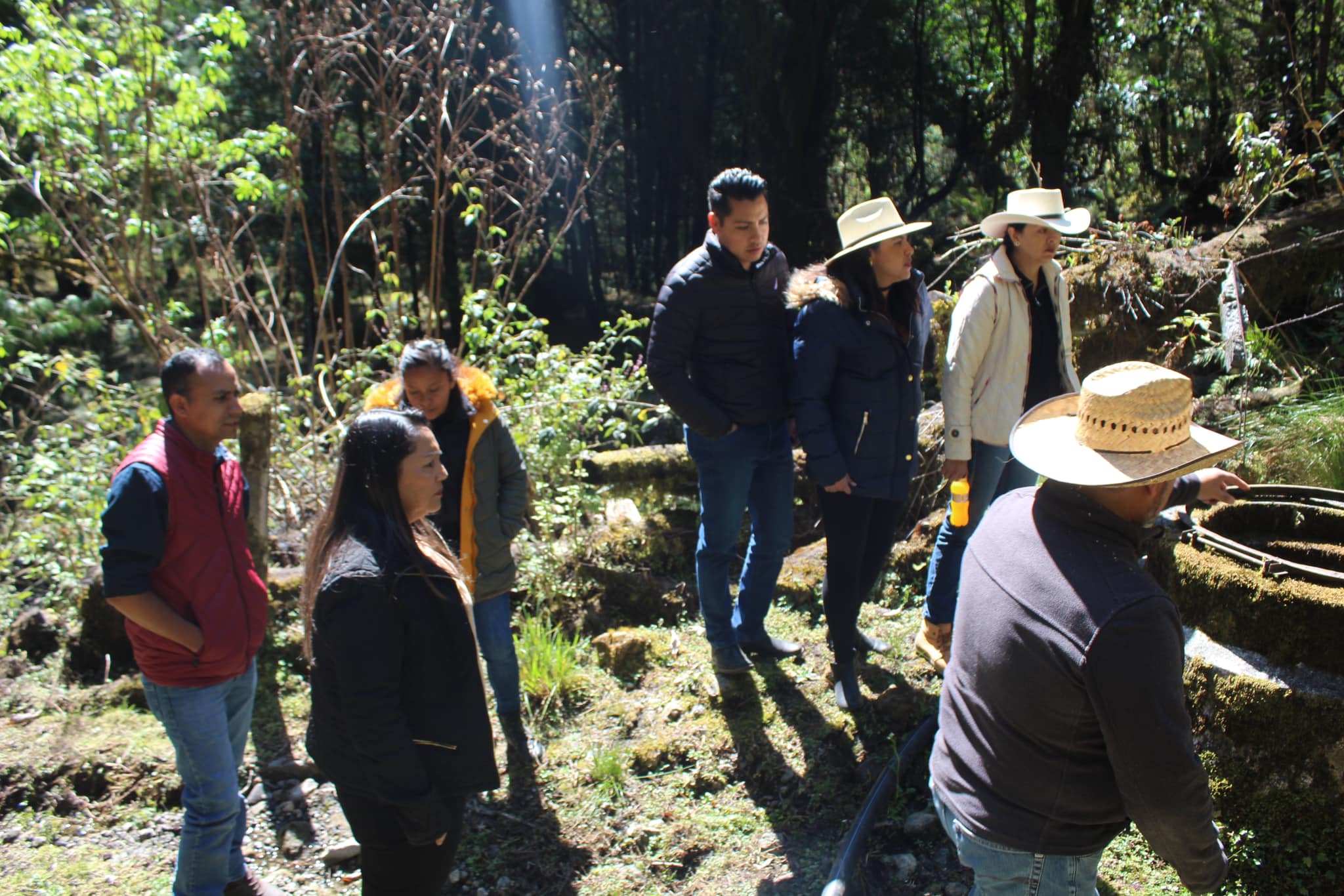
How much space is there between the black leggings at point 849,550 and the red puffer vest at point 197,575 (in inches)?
84.4

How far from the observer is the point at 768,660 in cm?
422

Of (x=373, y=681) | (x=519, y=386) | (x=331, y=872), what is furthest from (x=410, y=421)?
(x=519, y=386)

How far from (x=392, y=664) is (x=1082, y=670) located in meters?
1.45

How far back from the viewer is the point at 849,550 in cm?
364

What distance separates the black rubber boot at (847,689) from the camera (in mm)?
3686

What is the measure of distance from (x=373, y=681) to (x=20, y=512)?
593 centimetres

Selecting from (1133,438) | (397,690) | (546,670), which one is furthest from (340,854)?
(1133,438)

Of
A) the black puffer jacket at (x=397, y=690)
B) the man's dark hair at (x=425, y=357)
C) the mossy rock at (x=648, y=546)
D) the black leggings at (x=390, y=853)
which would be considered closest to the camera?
the black puffer jacket at (x=397, y=690)

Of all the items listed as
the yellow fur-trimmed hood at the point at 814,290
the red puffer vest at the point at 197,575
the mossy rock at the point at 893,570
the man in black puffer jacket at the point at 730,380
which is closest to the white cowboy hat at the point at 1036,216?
the yellow fur-trimmed hood at the point at 814,290

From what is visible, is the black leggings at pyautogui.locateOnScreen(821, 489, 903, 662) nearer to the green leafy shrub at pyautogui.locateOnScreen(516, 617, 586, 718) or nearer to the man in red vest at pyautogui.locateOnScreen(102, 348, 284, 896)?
the green leafy shrub at pyautogui.locateOnScreen(516, 617, 586, 718)

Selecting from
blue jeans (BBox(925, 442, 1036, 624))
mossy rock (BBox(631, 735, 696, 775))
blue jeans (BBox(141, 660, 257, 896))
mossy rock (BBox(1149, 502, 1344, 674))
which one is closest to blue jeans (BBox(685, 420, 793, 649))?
mossy rock (BBox(631, 735, 696, 775))

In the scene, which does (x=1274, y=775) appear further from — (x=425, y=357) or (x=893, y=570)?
(x=425, y=357)

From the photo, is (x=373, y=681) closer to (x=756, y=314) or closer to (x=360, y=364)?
(x=756, y=314)

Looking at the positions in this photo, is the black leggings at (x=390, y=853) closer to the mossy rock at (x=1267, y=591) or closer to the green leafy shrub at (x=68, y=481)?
the mossy rock at (x=1267, y=591)
